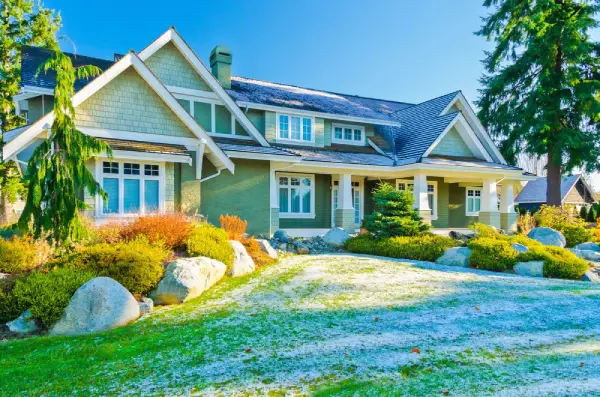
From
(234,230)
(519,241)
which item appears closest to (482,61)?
(519,241)

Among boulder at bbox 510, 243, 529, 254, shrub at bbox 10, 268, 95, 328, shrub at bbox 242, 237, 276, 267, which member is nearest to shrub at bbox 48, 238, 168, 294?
shrub at bbox 10, 268, 95, 328

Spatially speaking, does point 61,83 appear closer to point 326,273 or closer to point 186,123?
point 186,123

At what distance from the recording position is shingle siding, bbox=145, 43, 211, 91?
14742 millimetres

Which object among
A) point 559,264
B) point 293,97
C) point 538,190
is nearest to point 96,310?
point 559,264

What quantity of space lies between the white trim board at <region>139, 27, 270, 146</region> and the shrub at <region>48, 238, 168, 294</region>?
354 inches

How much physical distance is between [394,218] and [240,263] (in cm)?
Result: 614

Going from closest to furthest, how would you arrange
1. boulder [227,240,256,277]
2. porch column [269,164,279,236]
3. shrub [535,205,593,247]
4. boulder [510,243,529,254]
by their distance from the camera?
boulder [227,240,256,277] < boulder [510,243,529,254] < porch column [269,164,279,236] < shrub [535,205,593,247]

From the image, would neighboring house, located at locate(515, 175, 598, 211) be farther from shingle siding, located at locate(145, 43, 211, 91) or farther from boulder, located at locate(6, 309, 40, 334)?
boulder, located at locate(6, 309, 40, 334)

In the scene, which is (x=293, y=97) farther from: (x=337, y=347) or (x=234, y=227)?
(x=337, y=347)

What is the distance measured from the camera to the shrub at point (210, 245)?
348 inches

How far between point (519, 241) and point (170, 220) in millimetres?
10233

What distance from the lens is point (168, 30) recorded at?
14.5m

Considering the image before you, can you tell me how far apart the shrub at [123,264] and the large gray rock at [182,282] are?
0.22m

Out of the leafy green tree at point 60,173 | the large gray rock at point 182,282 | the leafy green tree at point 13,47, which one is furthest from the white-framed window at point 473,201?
the leafy green tree at point 13,47
